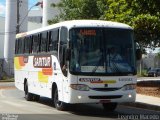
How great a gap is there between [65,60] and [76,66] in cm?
56

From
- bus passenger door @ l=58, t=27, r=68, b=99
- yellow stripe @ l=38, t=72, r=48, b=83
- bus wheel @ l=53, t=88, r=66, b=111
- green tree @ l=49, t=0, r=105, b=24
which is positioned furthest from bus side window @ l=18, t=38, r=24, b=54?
green tree @ l=49, t=0, r=105, b=24

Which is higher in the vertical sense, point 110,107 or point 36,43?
point 36,43

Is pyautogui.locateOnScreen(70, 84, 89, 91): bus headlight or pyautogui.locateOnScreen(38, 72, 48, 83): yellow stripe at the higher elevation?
pyautogui.locateOnScreen(38, 72, 48, 83): yellow stripe

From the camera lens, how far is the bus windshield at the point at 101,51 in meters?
17.4

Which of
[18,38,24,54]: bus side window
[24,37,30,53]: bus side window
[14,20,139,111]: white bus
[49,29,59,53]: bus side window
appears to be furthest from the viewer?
[18,38,24,54]: bus side window

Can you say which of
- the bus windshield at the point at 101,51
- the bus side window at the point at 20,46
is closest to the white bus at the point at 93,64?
the bus windshield at the point at 101,51

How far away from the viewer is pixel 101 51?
17641mm

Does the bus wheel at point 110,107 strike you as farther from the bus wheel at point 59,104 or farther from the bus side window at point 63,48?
the bus side window at point 63,48

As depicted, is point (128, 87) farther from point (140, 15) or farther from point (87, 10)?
point (87, 10)

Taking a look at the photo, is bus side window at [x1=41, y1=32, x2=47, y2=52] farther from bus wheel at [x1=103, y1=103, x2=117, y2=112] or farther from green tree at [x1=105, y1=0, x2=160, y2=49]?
green tree at [x1=105, y1=0, x2=160, y2=49]

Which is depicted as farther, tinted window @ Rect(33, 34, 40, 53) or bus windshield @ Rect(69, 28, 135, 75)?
tinted window @ Rect(33, 34, 40, 53)

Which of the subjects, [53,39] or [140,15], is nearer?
[53,39]

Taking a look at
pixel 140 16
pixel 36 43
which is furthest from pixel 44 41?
pixel 140 16

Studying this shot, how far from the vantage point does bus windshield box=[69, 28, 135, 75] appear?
17391mm
